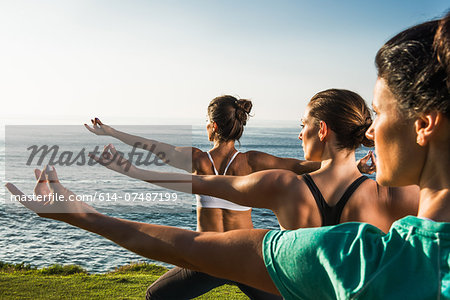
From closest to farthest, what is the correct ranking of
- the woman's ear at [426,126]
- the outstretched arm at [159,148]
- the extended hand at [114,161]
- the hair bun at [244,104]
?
the woman's ear at [426,126], the extended hand at [114,161], the outstretched arm at [159,148], the hair bun at [244,104]

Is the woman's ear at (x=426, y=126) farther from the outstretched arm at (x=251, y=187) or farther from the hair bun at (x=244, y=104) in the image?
the hair bun at (x=244, y=104)

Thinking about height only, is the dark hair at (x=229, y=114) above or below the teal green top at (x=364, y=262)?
above

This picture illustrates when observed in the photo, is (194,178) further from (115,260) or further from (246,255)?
(115,260)

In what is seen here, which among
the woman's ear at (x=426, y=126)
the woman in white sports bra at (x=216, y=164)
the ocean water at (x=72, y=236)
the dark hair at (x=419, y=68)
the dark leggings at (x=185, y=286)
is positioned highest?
the dark hair at (x=419, y=68)

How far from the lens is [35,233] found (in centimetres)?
2156

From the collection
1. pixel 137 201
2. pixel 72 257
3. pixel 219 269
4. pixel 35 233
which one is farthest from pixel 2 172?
pixel 219 269

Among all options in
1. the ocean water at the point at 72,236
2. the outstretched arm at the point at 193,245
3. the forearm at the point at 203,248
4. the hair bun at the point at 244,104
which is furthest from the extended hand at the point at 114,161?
the ocean water at the point at 72,236

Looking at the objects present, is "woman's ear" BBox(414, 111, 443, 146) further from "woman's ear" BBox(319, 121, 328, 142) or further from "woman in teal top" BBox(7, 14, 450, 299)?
"woman's ear" BBox(319, 121, 328, 142)

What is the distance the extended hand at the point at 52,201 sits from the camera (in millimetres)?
1319

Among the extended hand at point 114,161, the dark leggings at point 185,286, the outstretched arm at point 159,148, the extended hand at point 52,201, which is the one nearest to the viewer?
the extended hand at point 52,201

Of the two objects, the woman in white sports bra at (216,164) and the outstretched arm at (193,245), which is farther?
the woman in white sports bra at (216,164)

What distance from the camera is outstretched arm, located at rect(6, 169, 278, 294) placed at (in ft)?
3.35

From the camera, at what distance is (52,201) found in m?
1.44

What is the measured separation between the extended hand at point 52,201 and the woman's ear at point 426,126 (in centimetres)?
98
